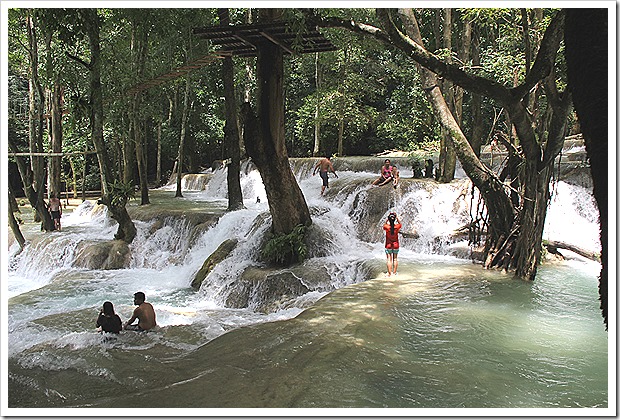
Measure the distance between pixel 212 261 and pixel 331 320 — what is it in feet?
16.8

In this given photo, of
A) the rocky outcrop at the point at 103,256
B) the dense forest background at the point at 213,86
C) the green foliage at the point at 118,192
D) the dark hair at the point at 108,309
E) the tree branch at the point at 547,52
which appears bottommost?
the rocky outcrop at the point at 103,256

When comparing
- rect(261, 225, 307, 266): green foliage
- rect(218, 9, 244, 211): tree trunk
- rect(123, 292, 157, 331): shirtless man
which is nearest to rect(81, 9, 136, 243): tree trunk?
rect(218, 9, 244, 211): tree trunk

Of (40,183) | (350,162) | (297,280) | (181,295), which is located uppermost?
(350,162)

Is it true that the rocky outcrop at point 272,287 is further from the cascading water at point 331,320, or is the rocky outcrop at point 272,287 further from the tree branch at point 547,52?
the tree branch at point 547,52

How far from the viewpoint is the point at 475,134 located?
15836 mm

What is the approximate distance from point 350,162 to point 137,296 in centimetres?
1263

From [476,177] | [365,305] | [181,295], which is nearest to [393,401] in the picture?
[365,305]

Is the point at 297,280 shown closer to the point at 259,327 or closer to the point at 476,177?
the point at 259,327

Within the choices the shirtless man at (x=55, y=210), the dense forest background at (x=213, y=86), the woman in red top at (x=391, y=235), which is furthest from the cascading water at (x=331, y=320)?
the dense forest background at (x=213, y=86)

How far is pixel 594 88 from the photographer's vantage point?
2260 millimetres

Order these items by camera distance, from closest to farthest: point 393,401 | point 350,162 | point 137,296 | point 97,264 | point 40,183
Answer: point 393,401, point 137,296, point 97,264, point 40,183, point 350,162

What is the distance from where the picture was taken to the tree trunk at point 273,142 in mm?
9211

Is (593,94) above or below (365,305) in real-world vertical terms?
above

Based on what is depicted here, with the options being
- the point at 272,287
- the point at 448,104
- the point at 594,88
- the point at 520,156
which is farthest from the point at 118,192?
the point at 594,88
